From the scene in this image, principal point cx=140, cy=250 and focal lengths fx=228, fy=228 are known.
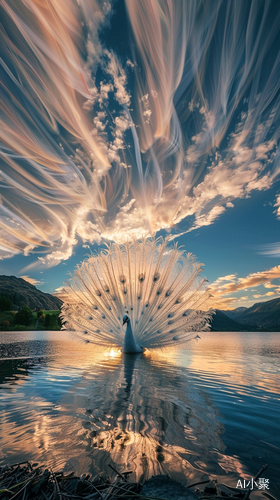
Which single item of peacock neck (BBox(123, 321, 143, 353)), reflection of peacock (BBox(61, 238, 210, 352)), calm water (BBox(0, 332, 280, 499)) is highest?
reflection of peacock (BBox(61, 238, 210, 352))

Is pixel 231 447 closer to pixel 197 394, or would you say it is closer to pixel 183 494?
pixel 183 494

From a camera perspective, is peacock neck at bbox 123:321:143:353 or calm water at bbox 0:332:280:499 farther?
peacock neck at bbox 123:321:143:353

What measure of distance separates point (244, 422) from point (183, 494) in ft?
8.75

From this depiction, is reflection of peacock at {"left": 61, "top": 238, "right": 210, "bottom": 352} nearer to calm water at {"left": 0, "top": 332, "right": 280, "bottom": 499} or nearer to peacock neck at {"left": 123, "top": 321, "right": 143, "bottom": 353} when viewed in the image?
peacock neck at {"left": 123, "top": 321, "right": 143, "bottom": 353}

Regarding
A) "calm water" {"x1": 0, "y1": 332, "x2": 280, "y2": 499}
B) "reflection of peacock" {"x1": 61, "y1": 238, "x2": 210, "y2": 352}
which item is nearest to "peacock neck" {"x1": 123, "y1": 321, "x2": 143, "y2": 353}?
"reflection of peacock" {"x1": 61, "y1": 238, "x2": 210, "y2": 352}

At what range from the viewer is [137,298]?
12602 mm

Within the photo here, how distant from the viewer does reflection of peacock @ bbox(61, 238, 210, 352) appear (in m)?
11.8

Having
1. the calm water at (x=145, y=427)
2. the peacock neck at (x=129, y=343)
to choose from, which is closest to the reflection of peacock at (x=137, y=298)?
the peacock neck at (x=129, y=343)

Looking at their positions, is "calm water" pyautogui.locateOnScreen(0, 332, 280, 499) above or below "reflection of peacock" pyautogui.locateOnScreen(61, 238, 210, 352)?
below

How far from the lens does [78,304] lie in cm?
1357

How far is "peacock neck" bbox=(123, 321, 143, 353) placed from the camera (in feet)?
39.7

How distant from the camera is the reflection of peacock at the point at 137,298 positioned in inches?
463

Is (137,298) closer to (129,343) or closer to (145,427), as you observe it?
(129,343)

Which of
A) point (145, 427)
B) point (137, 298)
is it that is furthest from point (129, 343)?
point (145, 427)
